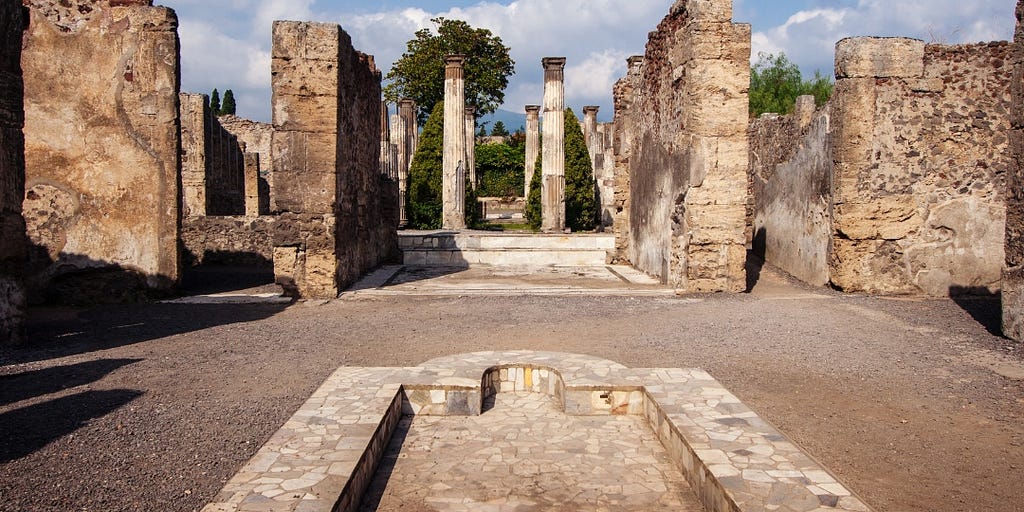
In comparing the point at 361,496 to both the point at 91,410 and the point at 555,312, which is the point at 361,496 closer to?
the point at 91,410

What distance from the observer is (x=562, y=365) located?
184 inches

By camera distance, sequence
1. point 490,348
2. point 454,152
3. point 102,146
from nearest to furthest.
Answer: point 490,348 → point 102,146 → point 454,152

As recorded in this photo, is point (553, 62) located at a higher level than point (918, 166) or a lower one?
higher

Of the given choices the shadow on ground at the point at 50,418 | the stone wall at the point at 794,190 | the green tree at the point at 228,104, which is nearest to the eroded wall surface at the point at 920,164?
the stone wall at the point at 794,190

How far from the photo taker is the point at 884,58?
8.49m

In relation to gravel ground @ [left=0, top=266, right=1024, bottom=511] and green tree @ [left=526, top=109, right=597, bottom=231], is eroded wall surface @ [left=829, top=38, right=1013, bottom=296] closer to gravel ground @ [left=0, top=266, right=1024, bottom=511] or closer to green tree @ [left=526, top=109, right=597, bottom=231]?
gravel ground @ [left=0, top=266, right=1024, bottom=511]

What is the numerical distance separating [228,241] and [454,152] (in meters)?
9.76

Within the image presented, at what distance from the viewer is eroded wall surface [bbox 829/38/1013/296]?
333 inches

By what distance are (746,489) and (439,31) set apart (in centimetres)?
3675

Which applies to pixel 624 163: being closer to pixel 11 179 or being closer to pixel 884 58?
pixel 884 58

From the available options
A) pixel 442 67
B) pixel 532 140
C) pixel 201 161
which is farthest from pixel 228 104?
pixel 201 161

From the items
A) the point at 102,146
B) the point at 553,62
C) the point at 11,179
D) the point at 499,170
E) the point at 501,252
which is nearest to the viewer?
the point at 11,179

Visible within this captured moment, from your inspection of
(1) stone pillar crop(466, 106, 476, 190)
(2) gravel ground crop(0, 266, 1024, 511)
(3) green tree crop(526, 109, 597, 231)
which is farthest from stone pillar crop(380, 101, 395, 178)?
(2) gravel ground crop(0, 266, 1024, 511)

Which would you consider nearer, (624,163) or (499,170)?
(624,163)
